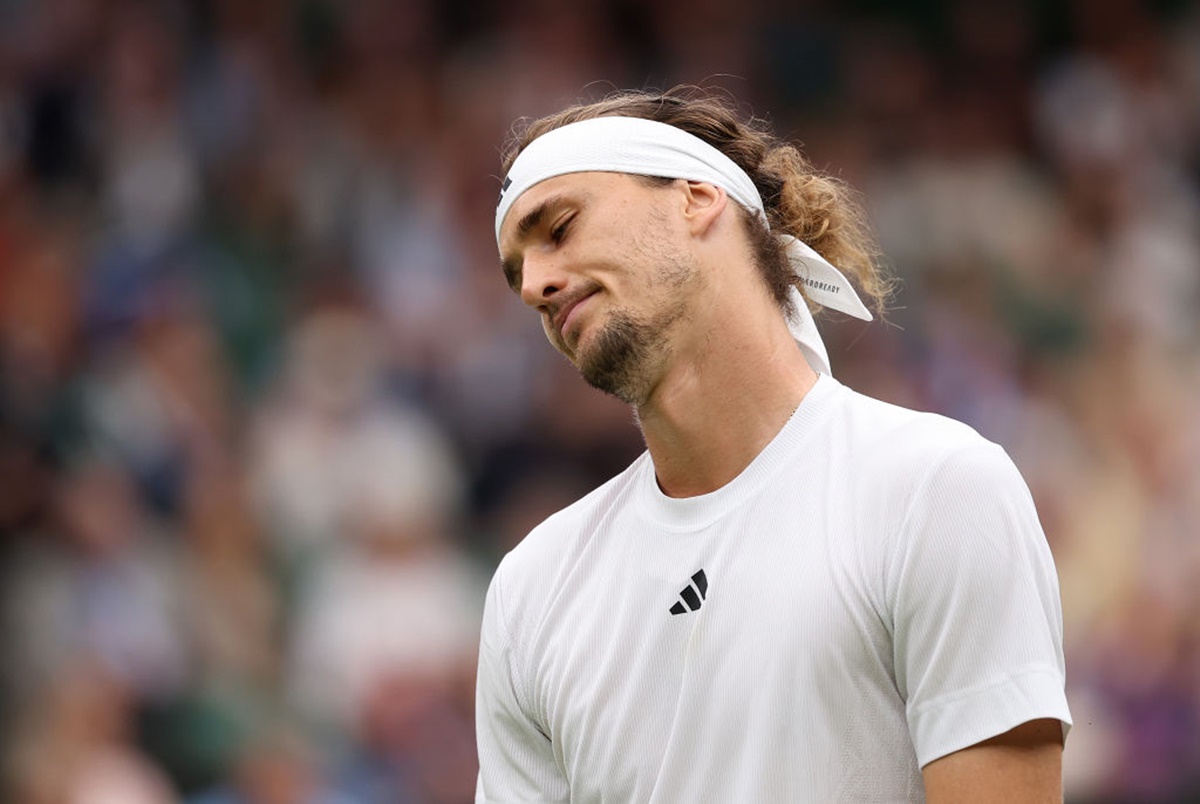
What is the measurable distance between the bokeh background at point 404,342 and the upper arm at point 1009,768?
4.18 metres

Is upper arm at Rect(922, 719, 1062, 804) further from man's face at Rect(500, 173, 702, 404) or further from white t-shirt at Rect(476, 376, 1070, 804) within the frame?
man's face at Rect(500, 173, 702, 404)

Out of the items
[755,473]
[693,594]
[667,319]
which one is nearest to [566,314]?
[667,319]

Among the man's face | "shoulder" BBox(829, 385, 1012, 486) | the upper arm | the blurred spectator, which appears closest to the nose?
the man's face

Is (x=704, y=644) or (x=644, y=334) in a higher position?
(x=644, y=334)

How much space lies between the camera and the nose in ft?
9.64

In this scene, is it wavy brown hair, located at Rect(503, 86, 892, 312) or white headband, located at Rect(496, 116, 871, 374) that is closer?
white headband, located at Rect(496, 116, 871, 374)

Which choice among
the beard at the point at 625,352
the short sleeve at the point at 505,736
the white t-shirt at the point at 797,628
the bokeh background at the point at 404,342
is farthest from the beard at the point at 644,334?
the bokeh background at the point at 404,342

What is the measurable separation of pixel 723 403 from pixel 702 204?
14.2 inches

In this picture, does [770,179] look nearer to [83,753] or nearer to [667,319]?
[667,319]

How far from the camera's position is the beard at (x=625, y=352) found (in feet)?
9.43

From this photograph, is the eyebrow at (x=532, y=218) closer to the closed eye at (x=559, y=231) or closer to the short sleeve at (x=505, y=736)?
the closed eye at (x=559, y=231)

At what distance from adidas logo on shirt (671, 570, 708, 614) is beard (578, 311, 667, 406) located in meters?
0.31

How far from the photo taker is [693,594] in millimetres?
2812

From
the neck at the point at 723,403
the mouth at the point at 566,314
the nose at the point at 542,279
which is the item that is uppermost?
the nose at the point at 542,279
